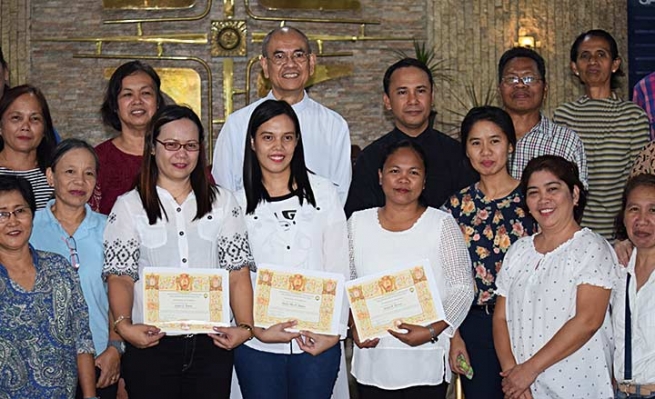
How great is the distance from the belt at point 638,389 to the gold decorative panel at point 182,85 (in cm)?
590

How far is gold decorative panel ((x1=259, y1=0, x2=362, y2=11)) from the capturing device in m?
8.57

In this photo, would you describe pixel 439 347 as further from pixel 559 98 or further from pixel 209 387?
pixel 559 98

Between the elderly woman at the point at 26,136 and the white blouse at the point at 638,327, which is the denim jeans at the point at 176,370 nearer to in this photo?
the elderly woman at the point at 26,136

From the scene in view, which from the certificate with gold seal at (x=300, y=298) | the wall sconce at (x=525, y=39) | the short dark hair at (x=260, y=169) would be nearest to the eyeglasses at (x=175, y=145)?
the short dark hair at (x=260, y=169)

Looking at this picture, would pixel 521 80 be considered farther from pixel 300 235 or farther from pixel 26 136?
pixel 26 136

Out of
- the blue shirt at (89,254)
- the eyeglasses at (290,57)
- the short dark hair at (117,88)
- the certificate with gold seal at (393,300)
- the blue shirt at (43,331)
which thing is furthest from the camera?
the eyeglasses at (290,57)

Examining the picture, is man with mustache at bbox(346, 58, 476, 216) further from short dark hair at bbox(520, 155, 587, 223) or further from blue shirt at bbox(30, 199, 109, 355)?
blue shirt at bbox(30, 199, 109, 355)

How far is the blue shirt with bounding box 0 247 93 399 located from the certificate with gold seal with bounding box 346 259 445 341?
102cm

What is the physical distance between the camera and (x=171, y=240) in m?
3.38

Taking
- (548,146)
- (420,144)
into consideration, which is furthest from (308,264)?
(548,146)

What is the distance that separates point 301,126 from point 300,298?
1184 millimetres

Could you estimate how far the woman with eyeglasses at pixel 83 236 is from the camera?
3541mm

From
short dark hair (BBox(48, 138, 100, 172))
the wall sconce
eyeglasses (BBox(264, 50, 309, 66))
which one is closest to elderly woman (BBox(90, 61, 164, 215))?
short dark hair (BBox(48, 138, 100, 172))

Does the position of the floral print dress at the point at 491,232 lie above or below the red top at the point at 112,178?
below
